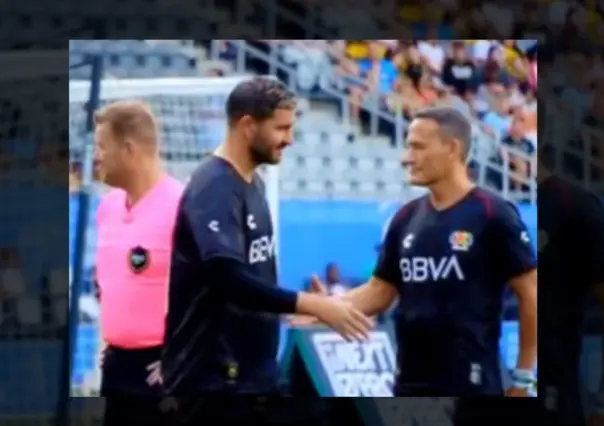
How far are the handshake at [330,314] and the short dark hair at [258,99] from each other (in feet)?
2.08

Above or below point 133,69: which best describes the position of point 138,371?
below

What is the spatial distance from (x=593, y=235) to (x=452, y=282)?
1.90 feet

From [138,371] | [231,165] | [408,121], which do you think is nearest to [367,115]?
[408,121]

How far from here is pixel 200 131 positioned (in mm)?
5453

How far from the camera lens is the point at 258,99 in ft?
17.9

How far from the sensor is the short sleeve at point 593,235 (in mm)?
5574

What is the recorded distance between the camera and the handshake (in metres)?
5.43

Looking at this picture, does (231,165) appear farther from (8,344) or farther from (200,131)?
(8,344)

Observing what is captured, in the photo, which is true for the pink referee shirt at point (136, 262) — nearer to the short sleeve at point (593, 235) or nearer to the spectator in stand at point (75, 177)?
the spectator in stand at point (75, 177)

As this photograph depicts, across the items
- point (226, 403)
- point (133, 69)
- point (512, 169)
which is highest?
point (133, 69)

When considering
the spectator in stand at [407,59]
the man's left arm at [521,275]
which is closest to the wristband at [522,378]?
the man's left arm at [521,275]

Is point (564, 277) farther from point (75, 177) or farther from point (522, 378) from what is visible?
point (75, 177)

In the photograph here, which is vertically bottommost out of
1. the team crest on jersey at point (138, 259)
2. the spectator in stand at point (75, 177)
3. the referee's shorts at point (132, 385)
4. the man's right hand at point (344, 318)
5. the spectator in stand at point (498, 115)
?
the referee's shorts at point (132, 385)

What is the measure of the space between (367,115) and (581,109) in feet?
2.66
